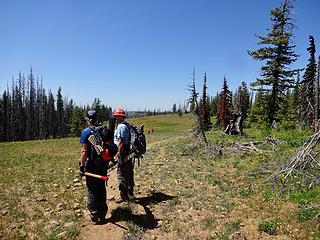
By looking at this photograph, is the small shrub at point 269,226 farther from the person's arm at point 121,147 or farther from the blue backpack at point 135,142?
the person's arm at point 121,147

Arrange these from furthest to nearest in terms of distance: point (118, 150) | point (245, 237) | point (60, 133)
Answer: point (60, 133), point (118, 150), point (245, 237)

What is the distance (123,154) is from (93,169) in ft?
4.38

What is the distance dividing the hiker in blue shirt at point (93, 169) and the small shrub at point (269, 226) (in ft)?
13.2

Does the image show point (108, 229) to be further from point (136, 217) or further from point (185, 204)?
point (185, 204)

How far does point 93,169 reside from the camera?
793 centimetres

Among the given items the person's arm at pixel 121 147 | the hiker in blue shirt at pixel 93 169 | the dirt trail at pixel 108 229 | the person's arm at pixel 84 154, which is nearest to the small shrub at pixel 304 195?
the dirt trail at pixel 108 229

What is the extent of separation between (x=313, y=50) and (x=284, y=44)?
4.74 meters

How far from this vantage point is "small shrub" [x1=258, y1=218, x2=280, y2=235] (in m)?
7.24

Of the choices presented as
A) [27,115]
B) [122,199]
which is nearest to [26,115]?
[27,115]

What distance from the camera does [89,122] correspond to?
7941 millimetres

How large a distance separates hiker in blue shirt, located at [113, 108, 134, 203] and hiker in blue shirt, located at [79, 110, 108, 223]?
3.28 feet

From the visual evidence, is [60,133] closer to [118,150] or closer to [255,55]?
[255,55]

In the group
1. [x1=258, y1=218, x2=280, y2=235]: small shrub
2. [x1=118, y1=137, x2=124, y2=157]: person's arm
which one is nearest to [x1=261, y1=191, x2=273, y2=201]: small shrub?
[x1=258, y1=218, x2=280, y2=235]: small shrub

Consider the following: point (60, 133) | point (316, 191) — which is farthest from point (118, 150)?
point (60, 133)
